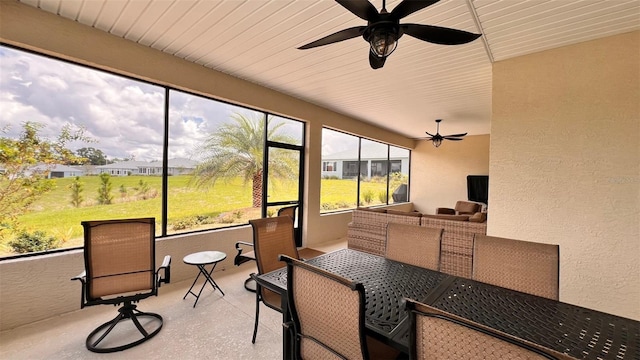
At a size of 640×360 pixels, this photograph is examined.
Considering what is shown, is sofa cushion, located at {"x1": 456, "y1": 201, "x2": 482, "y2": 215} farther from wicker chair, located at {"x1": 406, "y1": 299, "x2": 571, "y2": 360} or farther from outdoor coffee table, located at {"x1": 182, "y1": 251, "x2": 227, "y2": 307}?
wicker chair, located at {"x1": 406, "y1": 299, "x2": 571, "y2": 360}

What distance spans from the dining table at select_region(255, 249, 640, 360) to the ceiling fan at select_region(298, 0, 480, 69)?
145cm

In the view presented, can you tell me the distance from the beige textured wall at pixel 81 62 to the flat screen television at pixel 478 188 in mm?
6151

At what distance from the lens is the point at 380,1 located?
2021 millimetres

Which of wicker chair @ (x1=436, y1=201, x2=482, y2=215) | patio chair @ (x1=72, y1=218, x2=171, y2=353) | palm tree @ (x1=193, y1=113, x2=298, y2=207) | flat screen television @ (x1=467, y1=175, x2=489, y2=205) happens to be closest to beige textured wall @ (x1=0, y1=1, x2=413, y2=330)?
palm tree @ (x1=193, y1=113, x2=298, y2=207)

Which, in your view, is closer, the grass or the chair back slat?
the chair back slat

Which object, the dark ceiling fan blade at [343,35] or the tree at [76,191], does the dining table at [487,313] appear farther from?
the tree at [76,191]

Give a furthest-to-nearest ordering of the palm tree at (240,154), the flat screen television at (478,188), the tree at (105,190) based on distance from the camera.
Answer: the flat screen television at (478,188)
the palm tree at (240,154)
the tree at (105,190)

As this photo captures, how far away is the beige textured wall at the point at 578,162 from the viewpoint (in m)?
2.30

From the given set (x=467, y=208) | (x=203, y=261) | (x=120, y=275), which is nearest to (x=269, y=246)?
(x=203, y=261)

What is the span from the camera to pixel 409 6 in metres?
1.38

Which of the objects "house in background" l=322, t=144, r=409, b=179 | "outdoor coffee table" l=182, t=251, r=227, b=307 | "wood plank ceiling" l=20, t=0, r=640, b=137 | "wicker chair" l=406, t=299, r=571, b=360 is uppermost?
"wood plank ceiling" l=20, t=0, r=640, b=137

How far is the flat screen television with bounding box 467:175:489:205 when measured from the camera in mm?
7020

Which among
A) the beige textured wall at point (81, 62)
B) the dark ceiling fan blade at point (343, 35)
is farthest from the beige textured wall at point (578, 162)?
the beige textured wall at point (81, 62)

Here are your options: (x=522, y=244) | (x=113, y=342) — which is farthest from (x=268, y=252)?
(x=522, y=244)
